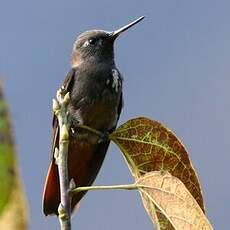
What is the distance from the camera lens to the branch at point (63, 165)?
3.67ft

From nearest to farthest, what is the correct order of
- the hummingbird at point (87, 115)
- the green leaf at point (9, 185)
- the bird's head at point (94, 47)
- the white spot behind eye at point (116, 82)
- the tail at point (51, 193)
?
the green leaf at point (9, 185) → the tail at point (51, 193) → the hummingbird at point (87, 115) → the white spot behind eye at point (116, 82) → the bird's head at point (94, 47)

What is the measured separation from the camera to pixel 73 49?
14.4 ft

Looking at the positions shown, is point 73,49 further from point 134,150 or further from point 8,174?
point 8,174

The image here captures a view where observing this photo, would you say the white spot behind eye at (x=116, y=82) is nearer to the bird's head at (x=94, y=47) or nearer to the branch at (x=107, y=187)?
the bird's head at (x=94, y=47)

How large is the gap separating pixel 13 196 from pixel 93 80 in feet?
10.8

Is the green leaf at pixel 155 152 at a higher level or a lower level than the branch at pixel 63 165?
lower

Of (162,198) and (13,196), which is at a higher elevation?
(13,196)

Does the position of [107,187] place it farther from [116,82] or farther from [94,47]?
[94,47]

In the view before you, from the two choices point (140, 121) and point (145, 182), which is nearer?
point (145, 182)

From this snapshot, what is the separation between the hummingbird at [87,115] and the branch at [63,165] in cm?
145

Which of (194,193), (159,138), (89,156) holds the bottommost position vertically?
(89,156)

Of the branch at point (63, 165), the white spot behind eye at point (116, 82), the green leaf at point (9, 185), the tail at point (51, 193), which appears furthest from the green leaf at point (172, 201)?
the white spot behind eye at point (116, 82)

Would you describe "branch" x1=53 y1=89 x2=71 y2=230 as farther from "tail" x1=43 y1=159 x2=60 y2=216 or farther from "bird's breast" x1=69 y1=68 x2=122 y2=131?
"bird's breast" x1=69 y1=68 x2=122 y2=131

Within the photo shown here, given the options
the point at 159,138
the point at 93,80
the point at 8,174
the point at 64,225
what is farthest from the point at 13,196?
the point at 93,80
